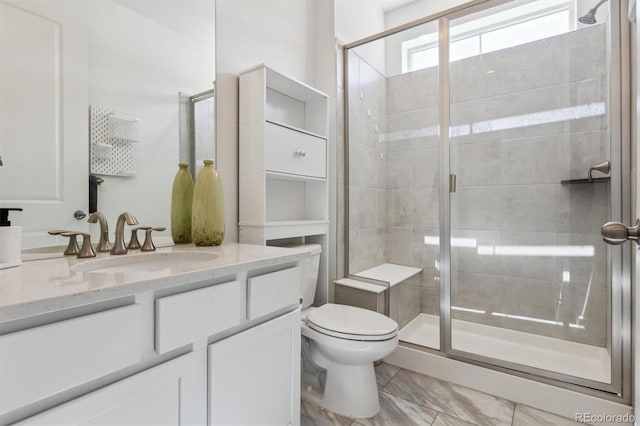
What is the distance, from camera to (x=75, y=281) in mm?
730

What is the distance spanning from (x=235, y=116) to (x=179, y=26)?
44cm

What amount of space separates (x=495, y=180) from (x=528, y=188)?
204 mm

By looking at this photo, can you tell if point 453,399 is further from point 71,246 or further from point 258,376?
point 71,246

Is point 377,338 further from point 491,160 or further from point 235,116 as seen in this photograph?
point 491,160

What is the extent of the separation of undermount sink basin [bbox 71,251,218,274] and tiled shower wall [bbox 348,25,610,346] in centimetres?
129

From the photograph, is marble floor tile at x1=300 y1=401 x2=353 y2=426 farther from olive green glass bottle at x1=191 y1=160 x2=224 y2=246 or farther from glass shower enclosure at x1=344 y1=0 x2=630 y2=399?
olive green glass bottle at x1=191 y1=160 x2=224 y2=246

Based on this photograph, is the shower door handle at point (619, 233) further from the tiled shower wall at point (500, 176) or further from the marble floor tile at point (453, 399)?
the tiled shower wall at point (500, 176)

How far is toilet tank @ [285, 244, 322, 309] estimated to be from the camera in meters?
1.85

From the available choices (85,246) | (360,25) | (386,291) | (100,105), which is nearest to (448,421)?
(386,291)

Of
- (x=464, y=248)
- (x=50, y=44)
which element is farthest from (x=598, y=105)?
(x=50, y=44)

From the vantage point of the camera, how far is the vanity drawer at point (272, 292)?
1026mm

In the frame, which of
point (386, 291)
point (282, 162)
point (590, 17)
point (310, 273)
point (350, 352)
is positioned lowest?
point (350, 352)

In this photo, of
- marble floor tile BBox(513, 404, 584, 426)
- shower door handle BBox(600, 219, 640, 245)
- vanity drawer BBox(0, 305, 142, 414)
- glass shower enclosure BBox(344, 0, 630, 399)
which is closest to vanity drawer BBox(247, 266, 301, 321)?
vanity drawer BBox(0, 305, 142, 414)

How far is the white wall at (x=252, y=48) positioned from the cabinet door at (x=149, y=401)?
0.85 metres
